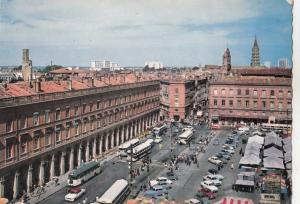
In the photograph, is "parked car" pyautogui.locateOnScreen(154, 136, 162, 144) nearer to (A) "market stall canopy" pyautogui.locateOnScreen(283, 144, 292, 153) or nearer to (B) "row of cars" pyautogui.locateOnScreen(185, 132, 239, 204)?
(B) "row of cars" pyautogui.locateOnScreen(185, 132, 239, 204)

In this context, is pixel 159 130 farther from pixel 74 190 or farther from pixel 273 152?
pixel 74 190

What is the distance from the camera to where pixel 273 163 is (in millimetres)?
22078

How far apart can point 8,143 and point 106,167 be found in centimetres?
821

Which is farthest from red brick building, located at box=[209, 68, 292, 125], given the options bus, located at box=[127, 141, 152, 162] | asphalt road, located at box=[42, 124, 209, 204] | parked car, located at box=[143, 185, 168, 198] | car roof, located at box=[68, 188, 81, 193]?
car roof, located at box=[68, 188, 81, 193]

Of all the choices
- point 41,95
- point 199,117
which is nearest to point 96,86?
point 41,95

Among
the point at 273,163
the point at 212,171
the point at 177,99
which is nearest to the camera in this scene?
the point at 273,163

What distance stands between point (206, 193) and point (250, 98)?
21.0 meters

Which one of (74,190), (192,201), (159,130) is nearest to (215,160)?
(192,201)

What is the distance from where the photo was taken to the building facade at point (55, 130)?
19.8 m

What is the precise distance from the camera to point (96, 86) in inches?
1192

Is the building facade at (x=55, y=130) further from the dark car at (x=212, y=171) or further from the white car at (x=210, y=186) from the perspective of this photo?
the white car at (x=210, y=186)

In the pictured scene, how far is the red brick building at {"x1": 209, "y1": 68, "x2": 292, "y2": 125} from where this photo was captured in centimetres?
3694

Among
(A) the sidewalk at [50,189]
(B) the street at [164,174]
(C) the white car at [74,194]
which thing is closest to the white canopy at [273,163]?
(B) the street at [164,174]

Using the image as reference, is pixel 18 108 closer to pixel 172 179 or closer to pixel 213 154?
pixel 172 179
